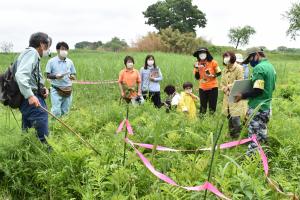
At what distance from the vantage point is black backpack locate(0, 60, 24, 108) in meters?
4.08

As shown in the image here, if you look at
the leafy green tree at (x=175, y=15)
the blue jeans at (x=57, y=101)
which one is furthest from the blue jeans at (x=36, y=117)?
the leafy green tree at (x=175, y=15)

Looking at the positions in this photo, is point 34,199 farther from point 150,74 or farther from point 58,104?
point 150,74

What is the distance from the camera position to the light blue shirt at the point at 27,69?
3873mm

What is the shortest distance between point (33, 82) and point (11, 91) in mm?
257

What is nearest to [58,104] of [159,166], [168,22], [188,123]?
[188,123]

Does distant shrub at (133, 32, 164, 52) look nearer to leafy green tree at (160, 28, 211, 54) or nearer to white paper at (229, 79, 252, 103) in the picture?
leafy green tree at (160, 28, 211, 54)

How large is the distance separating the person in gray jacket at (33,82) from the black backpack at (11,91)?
8 cm

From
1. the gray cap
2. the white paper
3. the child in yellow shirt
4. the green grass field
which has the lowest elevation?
the green grass field

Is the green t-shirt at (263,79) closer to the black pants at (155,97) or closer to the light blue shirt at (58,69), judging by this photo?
the black pants at (155,97)

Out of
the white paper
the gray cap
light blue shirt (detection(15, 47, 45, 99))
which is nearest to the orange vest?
the gray cap

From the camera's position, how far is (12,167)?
3.77 metres

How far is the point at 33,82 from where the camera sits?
414 centimetres

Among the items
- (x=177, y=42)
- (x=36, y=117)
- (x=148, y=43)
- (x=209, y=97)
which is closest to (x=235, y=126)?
(x=209, y=97)

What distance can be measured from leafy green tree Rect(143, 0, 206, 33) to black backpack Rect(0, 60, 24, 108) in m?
46.3
